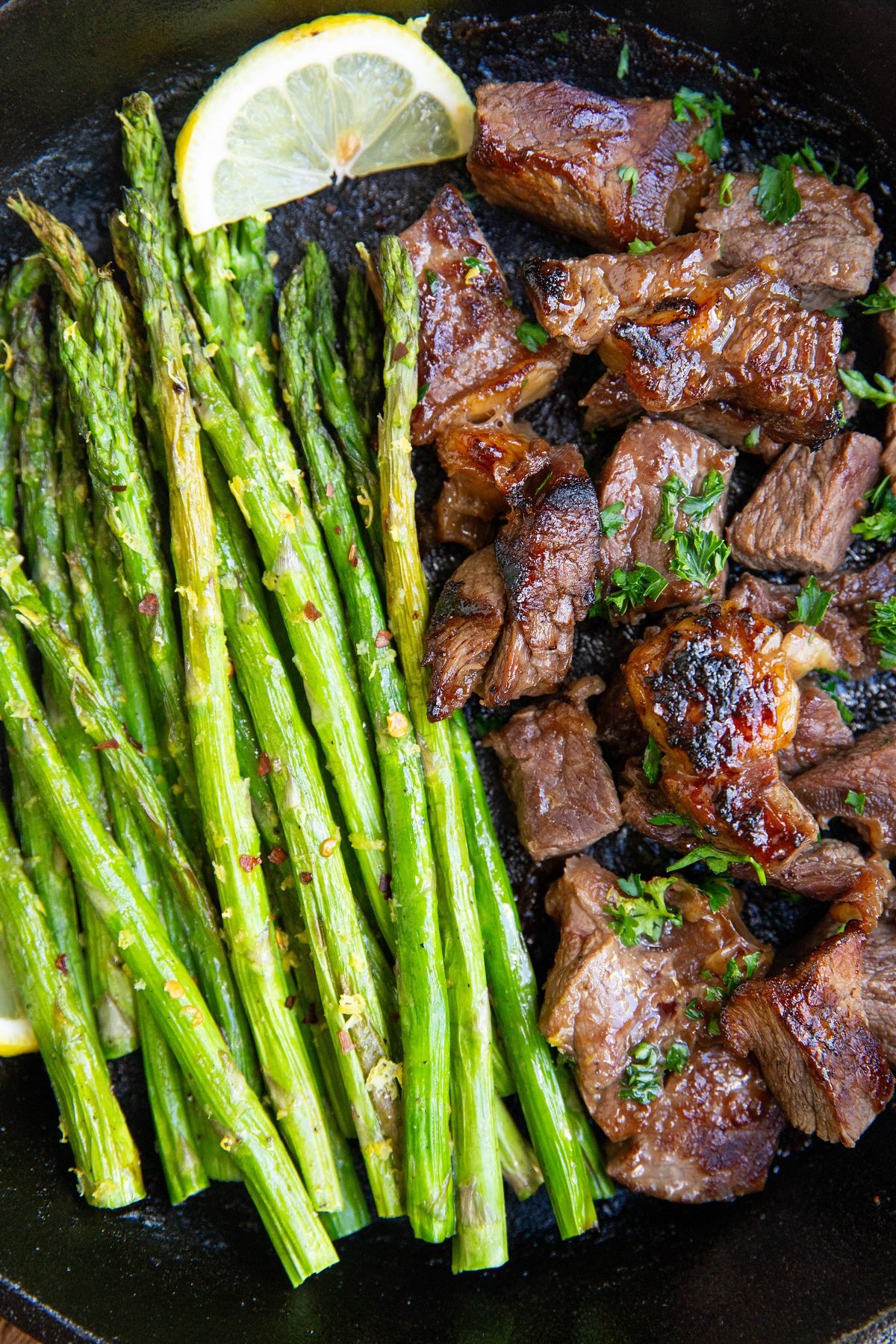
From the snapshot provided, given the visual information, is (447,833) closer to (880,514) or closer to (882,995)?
(882,995)

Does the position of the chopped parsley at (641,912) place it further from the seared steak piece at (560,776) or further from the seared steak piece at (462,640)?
the seared steak piece at (462,640)

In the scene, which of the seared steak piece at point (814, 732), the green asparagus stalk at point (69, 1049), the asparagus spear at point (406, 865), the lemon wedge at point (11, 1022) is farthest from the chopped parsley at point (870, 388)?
the lemon wedge at point (11, 1022)

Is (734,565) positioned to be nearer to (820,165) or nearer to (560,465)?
(560,465)

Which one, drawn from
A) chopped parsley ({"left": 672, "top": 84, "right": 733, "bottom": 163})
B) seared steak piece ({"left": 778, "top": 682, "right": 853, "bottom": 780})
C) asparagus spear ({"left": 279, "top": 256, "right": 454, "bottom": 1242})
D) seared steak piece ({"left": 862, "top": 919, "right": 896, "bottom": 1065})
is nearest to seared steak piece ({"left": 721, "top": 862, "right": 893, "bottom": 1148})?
seared steak piece ({"left": 862, "top": 919, "right": 896, "bottom": 1065})

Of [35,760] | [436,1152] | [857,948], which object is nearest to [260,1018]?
[436,1152]

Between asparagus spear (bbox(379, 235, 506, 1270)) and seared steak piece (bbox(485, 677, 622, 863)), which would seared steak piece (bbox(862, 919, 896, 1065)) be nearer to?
seared steak piece (bbox(485, 677, 622, 863))

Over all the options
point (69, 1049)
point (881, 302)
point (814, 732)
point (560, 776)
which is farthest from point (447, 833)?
point (881, 302)
